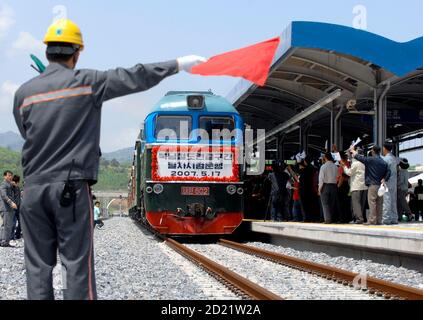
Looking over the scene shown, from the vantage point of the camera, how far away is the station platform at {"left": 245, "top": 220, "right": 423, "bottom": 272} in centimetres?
954

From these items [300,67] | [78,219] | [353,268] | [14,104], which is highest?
[300,67]

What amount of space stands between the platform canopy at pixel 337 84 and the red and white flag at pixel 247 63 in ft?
30.6

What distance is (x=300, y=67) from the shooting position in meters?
16.6

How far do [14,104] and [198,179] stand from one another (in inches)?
454

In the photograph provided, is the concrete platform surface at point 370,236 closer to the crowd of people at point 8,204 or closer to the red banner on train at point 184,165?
the red banner on train at point 184,165

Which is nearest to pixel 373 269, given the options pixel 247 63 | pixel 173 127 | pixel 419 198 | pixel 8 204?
pixel 247 63

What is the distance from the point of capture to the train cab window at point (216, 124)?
15914 mm

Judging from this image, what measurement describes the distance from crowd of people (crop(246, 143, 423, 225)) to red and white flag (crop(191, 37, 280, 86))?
26.3 feet

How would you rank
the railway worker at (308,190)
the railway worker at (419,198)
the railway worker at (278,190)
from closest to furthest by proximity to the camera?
1. the railway worker at (308,190)
2. the railway worker at (278,190)
3. the railway worker at (419,198)

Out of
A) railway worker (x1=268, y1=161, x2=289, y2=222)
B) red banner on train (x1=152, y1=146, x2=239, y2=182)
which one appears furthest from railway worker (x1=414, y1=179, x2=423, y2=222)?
red banner on train (x1=152, y1=146, x2=239, y2=182)

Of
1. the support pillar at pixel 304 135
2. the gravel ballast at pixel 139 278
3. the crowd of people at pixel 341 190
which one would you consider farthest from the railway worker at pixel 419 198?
the gravel ballast at pixel 139 278
